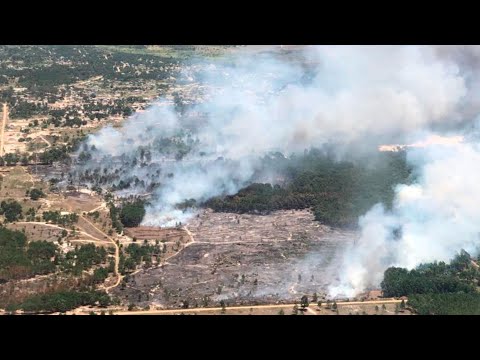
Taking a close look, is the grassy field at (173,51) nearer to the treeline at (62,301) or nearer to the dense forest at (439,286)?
the dense forest at (439,286)

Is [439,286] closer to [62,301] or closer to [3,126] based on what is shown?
[62,301]

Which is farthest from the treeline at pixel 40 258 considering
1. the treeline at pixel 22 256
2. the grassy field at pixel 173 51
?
the grassy field at pixel 173 51

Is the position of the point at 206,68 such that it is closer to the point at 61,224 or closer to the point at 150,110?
the point at 150,110

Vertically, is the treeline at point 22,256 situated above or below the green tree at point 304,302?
above

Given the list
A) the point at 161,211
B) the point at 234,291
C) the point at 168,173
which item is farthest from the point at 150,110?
the point at 234,291

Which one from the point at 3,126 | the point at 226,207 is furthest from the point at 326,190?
the point at 3,126

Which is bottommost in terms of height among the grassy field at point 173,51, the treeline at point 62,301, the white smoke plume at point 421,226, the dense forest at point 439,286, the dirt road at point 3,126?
the treeline at point 62,301
